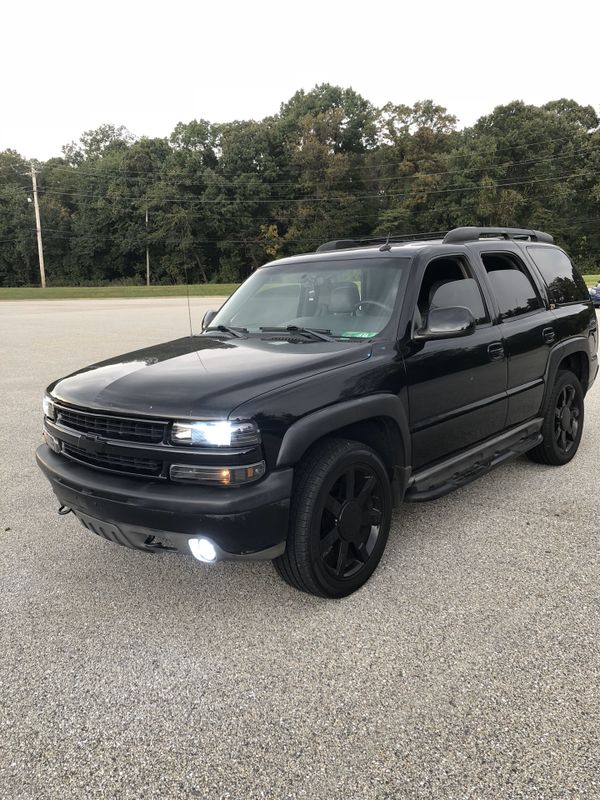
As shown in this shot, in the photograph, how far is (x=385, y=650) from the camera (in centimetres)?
258

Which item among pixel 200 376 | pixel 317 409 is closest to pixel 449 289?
pixel 317 409

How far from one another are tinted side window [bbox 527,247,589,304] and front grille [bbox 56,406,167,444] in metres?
3.53

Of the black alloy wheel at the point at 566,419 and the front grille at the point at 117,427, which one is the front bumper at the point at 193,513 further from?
the black alloy wheel at the point at 566,419

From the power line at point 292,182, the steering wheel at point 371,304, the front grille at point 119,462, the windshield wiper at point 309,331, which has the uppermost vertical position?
the power line at point 292,182

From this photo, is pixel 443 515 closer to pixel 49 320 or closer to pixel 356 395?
pixel 356 395

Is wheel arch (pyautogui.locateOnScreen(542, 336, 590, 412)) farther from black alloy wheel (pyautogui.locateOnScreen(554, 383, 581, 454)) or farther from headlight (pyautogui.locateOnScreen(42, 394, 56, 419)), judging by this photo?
headlight (pyautogui.locateOnScreen(42, 394, 56, 419))

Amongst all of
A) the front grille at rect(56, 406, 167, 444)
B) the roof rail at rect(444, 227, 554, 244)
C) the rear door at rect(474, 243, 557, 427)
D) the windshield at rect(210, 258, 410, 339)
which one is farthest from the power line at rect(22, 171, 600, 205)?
the front grille at rect(56, 406, 167, 444)

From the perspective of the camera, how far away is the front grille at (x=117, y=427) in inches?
104

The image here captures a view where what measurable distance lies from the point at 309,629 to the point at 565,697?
111 cm

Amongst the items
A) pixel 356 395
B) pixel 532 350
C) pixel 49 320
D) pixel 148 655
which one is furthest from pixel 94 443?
pixel 49 320

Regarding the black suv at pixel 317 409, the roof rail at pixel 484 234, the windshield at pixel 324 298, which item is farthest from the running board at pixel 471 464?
the roof rail at pixel 484 234

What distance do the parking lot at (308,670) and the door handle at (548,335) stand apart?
4.40 ft

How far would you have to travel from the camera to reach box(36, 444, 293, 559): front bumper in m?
2.51

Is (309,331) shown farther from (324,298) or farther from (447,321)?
(447,321)
